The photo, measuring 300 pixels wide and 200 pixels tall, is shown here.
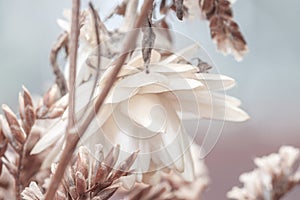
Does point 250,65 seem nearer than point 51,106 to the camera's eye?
No

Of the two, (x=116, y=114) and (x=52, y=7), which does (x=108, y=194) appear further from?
(x=52, y=7)

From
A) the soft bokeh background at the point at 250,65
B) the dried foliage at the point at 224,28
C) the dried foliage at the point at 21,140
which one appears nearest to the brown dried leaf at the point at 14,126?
the dried foliage at the point at 21,140

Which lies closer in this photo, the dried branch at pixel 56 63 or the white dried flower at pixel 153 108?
the white dried flower at pixel 153 108

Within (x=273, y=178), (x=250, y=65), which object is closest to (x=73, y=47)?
(x=273, y=178)

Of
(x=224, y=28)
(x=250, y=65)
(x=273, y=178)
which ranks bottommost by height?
(x=250, y=65)

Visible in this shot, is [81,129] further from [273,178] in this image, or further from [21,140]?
[273,178]

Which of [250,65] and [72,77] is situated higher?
[72,77]

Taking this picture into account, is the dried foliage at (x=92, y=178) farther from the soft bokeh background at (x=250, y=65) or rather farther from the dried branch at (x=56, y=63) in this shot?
the soft bokeh background at (x=250, y=65)

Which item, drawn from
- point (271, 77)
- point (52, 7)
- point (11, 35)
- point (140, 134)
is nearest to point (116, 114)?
point (140, 134)
